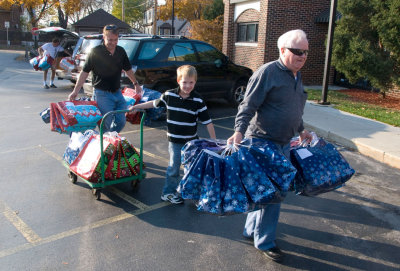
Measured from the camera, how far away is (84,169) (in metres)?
4.41

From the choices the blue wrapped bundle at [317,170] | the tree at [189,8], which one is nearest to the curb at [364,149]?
the blue wrapped bundle at [317,170]

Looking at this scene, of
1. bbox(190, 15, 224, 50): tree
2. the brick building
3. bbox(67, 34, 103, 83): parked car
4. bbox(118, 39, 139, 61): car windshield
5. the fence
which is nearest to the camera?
bbox(118, 39, 139, 61): car windshield

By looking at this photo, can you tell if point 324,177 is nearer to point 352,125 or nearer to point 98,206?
point 98,206

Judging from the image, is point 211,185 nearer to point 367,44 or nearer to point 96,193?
point 96,193

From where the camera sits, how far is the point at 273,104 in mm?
3146

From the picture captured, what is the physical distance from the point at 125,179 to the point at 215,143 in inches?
64.2

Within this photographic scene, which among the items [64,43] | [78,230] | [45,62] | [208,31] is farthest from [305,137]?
[208,31]

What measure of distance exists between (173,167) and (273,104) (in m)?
1.61

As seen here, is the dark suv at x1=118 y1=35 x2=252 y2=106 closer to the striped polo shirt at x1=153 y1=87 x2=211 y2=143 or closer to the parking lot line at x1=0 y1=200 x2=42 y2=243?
the striped polo shirt at x1=153 y1=87 x2=211 y2=143

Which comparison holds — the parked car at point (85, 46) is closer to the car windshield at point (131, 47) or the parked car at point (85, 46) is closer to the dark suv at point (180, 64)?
the dark suv at point (180, 64)

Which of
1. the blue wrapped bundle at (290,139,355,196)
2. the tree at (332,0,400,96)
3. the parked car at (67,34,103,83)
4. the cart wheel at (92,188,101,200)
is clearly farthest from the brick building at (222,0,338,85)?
the cart wheel at (92,188,101,200)

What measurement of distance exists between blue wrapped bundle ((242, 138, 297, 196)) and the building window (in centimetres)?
1435

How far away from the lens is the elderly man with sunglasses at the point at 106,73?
4996 mm

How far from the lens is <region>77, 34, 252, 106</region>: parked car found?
8.38 metres
